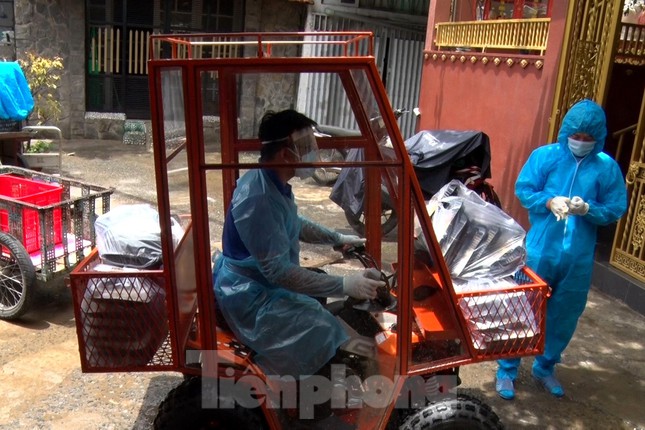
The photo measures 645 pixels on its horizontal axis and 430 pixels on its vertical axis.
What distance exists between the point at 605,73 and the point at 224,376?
453 cm

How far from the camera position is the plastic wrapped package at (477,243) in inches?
109

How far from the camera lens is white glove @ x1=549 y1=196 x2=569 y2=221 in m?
3.49

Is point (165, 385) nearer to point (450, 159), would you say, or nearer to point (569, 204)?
point (569, 204)

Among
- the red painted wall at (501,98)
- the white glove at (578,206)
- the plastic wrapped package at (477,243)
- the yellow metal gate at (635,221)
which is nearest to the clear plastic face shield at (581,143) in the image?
the white glove at (578,206)

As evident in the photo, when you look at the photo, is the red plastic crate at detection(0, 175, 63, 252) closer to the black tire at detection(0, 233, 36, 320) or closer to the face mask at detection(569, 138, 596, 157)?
the black tire at detection(0, 233, 36, 320)

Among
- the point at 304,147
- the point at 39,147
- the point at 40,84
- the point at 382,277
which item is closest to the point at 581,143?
the point at 382,277

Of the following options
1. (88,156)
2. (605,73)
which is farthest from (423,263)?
(88,156)

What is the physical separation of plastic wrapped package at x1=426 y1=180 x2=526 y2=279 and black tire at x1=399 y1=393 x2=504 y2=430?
0.55 meters

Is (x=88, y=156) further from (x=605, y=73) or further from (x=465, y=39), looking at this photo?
(x=605, y=73)

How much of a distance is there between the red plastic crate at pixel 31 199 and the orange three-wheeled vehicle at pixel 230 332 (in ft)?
6.22

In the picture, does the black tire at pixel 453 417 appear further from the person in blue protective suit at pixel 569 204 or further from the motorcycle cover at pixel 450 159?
the motorcycle cover at pixel 450 159

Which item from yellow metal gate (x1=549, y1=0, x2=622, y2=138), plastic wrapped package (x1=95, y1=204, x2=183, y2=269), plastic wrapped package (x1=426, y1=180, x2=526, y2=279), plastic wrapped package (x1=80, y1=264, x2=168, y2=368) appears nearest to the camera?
plastic wrapped package (x1=80, y1=264, x2=168, y2=368)

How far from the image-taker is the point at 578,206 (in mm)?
3498

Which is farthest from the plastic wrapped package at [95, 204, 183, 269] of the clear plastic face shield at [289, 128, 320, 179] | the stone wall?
the stone wall
